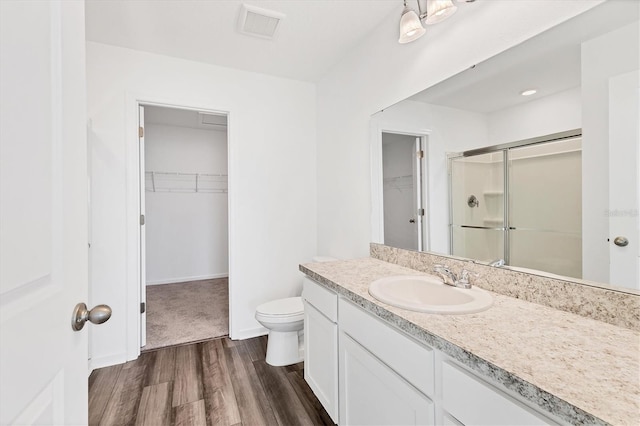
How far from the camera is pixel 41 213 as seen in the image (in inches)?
20.8

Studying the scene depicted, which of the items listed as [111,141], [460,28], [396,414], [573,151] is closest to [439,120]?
[460,28]

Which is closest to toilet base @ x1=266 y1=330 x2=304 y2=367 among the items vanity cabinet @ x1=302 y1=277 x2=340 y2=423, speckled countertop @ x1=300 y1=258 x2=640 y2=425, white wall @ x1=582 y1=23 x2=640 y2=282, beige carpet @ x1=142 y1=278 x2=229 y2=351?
vanity cabinet @ x1=302 y1=277 x2=340 y2=423

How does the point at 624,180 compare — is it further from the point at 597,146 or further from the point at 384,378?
the point at 384,378

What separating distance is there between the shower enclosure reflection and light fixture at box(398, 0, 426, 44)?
2.24 feet

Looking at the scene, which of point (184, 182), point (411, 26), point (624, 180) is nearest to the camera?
point (624, 180)

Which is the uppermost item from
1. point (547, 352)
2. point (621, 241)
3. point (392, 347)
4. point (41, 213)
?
point (41, 213)

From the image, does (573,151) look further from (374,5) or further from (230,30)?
(230,30)

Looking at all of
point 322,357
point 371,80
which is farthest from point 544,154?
point 322,357

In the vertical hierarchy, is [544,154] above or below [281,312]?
above

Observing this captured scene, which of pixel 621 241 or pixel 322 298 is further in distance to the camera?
pixel 322 298

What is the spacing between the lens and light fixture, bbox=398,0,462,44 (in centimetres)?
138

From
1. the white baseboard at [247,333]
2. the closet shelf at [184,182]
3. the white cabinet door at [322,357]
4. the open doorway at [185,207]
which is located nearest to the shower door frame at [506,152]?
the white cabinet door at [322,357]

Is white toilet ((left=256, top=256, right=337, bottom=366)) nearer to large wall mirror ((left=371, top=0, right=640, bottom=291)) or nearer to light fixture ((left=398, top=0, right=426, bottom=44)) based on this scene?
large wall mirror ((left=371, top=0, right=640, bottom=291))

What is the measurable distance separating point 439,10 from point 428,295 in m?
1.36
